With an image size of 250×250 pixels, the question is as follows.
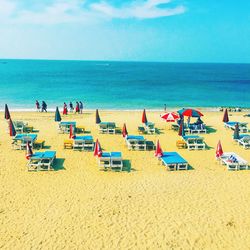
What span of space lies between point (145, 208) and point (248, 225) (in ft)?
11.6

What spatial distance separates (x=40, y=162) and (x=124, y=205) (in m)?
5.61

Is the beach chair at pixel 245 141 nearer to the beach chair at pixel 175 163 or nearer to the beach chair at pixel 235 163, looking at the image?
the beach chair at pixel 235 163

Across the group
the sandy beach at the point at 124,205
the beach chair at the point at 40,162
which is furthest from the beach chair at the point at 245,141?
the beach chair at the point at 40,162

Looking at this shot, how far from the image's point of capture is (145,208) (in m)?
11.5

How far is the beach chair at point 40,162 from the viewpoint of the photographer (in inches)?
599

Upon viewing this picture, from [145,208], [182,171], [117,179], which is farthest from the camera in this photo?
[182,171]

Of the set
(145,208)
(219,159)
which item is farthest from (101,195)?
(219,159)

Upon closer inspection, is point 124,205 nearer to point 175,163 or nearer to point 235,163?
point 175,163

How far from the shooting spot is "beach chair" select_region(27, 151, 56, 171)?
15203mm

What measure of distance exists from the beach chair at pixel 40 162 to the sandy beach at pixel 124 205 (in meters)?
0.47

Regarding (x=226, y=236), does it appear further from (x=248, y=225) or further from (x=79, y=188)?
(x=79, y=188)

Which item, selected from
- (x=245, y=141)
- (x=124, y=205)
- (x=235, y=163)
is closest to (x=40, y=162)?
(x=124, y=205)

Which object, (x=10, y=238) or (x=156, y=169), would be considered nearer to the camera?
(x=10, y=238)

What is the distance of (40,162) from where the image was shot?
15359 millimetres
